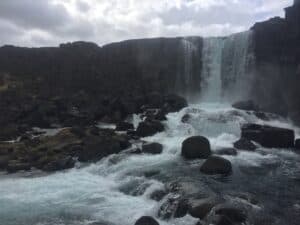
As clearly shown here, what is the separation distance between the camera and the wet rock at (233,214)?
1744 cm

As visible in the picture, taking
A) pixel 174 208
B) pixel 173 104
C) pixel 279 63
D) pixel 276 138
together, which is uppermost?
pixel 279 63

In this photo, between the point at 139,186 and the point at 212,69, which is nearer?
the point at 139,186

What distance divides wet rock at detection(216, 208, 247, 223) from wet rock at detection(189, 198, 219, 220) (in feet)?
2.69

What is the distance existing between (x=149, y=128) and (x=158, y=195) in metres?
18.8

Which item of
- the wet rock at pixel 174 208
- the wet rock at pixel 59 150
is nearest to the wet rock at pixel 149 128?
the wet rock at pixel 59 150

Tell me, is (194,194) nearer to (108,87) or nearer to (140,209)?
(140,209)

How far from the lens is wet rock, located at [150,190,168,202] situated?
21.8m

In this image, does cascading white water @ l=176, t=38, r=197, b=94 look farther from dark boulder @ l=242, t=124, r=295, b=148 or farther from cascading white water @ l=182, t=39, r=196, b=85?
dark boulder @ l=242, t=124, r=295, b=148

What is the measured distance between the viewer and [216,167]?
26.0 metres

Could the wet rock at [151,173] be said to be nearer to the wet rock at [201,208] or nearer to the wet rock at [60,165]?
the wet rock at [60,165]

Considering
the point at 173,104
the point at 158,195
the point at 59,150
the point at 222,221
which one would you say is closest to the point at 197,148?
the point at 158,195

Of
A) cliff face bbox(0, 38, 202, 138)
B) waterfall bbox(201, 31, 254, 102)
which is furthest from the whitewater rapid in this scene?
cliff face bbox(0, 38, 202, 138)

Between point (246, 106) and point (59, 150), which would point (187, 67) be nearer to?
point (246, 106)

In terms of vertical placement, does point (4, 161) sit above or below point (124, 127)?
below
